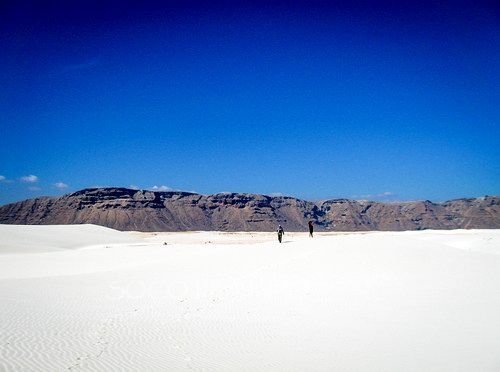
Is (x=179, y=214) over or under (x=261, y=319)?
over

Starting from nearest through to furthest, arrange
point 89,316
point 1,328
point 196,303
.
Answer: point 1,328 → point 89,316 → point 196,303

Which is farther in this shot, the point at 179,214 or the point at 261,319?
the point at 179,214

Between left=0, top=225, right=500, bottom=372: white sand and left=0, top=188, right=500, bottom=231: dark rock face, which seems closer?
left=0, top=225, right=500, bottom=372: white sand

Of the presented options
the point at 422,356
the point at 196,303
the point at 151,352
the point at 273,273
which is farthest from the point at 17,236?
the point at 422,356

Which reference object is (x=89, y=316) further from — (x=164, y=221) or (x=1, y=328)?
(x=164, y=221)

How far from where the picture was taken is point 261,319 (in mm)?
9844

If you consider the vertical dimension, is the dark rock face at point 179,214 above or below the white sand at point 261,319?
above

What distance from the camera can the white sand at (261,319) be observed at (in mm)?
6887

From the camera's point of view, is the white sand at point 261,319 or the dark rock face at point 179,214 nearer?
the white sand at point 261,319

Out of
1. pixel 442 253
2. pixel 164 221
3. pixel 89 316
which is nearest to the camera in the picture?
pixel 89 316

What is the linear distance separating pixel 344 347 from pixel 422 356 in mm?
1314

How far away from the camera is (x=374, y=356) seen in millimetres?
7043

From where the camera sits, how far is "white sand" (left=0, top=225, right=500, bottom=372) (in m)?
6.89

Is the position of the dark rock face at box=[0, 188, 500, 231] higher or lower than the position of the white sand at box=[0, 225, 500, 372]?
higher
